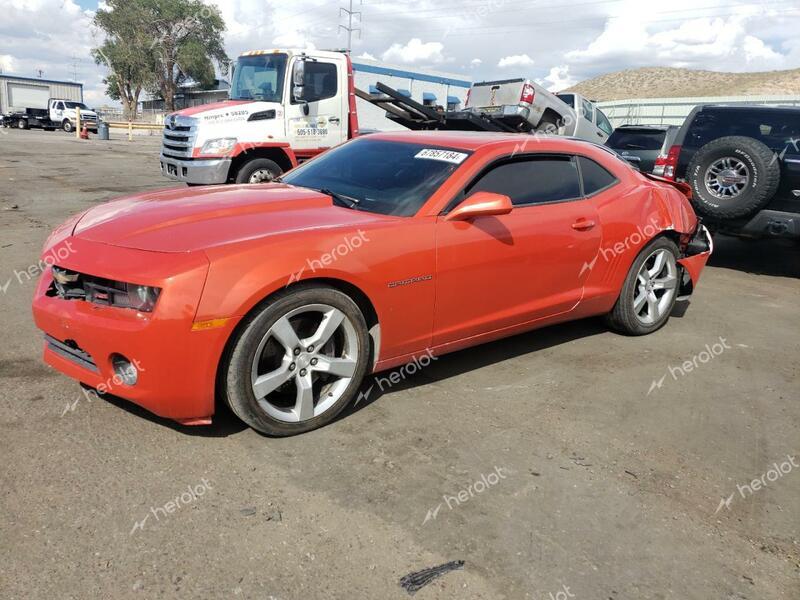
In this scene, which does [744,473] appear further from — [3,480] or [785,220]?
[785,220]

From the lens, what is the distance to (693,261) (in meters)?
5.08

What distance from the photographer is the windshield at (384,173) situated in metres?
3.51

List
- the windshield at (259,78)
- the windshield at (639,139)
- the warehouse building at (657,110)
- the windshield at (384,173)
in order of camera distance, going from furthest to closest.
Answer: the warehouse building at (657,110) < the windshield at (639,139) < the windshield at (259,78) < the windshield at (384,173)

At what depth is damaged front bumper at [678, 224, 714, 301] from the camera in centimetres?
507

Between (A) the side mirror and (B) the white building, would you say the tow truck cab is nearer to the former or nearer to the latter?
(A) the side mirror

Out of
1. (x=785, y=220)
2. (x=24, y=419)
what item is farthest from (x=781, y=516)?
(x=785, y=220)

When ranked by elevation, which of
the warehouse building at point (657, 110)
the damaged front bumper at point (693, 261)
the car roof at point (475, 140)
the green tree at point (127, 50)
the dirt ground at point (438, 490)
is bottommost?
the dirt ground at point (438, 490)

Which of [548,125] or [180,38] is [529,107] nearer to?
[548,125]

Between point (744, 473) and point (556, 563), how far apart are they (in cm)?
128

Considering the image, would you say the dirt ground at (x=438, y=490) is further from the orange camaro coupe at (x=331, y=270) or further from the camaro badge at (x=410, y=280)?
the camaro badge at (x=410, y=280)

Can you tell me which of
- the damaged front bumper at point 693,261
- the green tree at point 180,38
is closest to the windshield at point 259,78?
the damaged front bumper at point 693,261

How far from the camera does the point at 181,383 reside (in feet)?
8.87

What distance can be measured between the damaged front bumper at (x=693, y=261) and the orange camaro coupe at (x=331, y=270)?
761 millimetres

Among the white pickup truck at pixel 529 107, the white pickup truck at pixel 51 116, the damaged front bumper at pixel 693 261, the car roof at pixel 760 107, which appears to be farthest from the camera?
the white pickup truck at pixel 51 116
